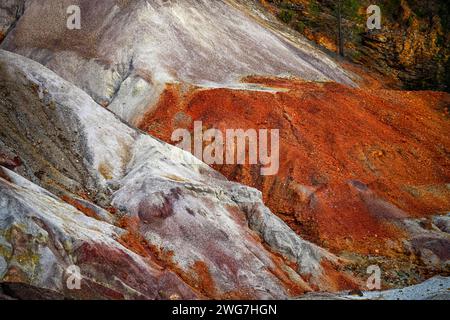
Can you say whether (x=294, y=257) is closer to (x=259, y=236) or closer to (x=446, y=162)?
(x=259, y=236)

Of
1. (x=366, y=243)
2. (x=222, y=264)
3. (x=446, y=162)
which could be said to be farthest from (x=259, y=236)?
(x=446, y=162)
